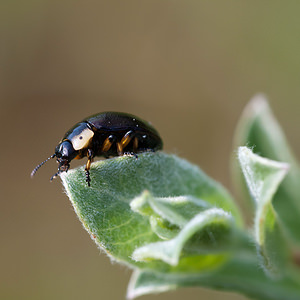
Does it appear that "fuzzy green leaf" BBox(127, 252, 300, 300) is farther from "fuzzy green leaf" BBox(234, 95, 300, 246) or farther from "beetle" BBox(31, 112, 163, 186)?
"beetle" BBox(31, 112, 163, 186)

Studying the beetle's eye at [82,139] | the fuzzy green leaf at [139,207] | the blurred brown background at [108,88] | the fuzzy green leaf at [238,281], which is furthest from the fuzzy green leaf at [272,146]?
the blurred brown background at [108,88]

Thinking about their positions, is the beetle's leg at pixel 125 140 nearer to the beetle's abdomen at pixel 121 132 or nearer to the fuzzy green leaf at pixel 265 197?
the beetle's abdomen at pixel 121 132

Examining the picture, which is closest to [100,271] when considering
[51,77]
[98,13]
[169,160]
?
[51,77]

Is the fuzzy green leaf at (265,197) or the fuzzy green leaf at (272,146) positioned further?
the fuzzy green leaf at (272,146)

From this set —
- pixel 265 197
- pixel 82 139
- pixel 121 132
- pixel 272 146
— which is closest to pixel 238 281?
pixel 265 197

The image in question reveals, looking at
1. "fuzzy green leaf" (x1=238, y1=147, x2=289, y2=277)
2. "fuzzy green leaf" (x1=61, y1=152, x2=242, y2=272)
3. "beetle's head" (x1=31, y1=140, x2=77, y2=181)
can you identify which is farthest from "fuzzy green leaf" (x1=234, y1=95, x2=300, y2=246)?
"beetle's head" (x1=31, y1=140, x2=77, y2=181)

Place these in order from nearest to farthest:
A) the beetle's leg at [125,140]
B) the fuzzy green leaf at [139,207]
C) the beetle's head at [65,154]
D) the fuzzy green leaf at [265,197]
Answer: the fuzzy green leaf at [265,197], the fuzzy green leaf at [139,207], the beetle's head at [65,154], the beetle's leg at [125,140]
